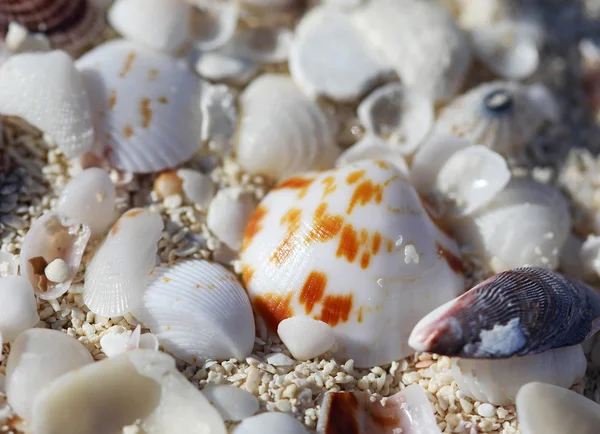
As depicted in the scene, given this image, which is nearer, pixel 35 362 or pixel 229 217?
pixel 35 362

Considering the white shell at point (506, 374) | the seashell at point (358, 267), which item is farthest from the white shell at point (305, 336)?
the white shell at point (506, 374)

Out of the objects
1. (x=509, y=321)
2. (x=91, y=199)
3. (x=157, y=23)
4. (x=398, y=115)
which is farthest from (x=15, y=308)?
(x=398, y=115)

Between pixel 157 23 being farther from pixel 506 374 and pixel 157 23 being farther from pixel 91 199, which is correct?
pixel 506 374

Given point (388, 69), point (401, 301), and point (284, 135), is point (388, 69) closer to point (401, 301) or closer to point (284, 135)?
point (284, 135)

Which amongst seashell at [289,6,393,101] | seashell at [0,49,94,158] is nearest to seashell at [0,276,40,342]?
seashell at [0,49,94,158]

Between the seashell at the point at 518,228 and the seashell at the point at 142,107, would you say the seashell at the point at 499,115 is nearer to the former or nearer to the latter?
the seashell at the point at 518,228

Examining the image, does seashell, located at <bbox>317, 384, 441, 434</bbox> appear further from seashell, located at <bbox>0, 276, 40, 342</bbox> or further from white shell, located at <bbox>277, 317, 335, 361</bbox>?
seashell, located at <bbox>0, 276, 40, 342</bbox>
